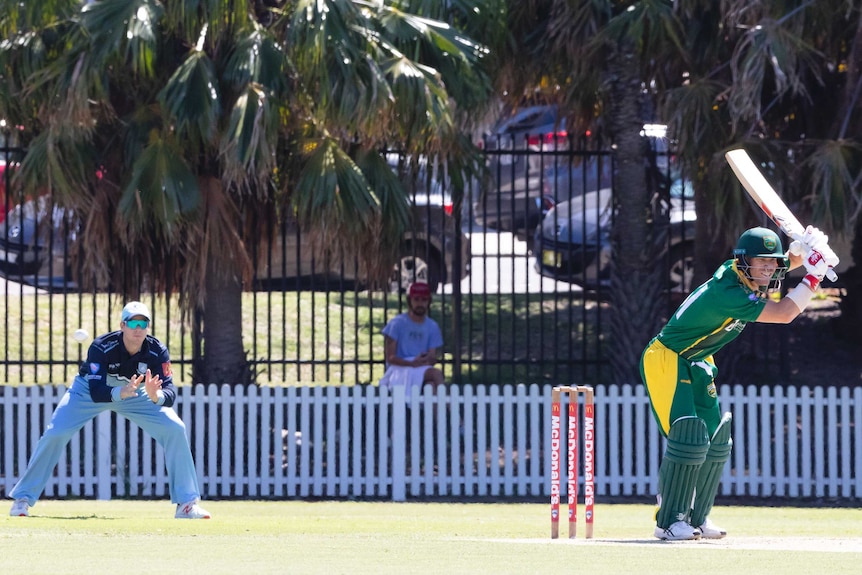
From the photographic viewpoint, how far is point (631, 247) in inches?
524

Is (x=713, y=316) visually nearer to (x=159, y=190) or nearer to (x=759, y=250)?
(x=759, y=250)

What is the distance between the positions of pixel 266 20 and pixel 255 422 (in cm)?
376

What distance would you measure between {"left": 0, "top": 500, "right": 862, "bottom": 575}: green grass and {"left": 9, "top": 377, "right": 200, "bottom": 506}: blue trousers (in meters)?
0.24

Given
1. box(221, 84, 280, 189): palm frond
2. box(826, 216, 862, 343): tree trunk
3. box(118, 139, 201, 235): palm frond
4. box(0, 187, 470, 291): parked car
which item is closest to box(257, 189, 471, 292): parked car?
box(0, 187, 470, 291): parked car

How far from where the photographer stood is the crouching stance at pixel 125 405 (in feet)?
29.5

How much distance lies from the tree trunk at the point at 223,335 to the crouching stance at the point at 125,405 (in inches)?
151

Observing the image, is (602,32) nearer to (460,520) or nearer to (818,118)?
(818,118)

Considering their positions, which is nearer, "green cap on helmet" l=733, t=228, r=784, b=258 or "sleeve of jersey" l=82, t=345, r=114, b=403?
"green cap on helmet" l=733, t=228, r=784, b=258

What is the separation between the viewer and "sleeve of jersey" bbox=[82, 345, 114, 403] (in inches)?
352

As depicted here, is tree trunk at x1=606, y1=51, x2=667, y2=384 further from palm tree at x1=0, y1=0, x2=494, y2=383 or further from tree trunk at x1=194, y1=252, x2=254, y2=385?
tree trunk at x1=194, y1=252, x2=254, y2=385

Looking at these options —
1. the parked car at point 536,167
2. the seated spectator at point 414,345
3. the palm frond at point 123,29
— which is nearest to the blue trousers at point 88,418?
the palm frond at point 123,29

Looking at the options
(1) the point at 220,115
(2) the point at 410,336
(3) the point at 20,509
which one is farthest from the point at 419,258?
(3) the point at 20,509

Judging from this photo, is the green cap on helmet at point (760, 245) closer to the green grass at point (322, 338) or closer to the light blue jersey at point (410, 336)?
the light blue jersey at point (410, 336)

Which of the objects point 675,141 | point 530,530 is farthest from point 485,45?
point 530,530
